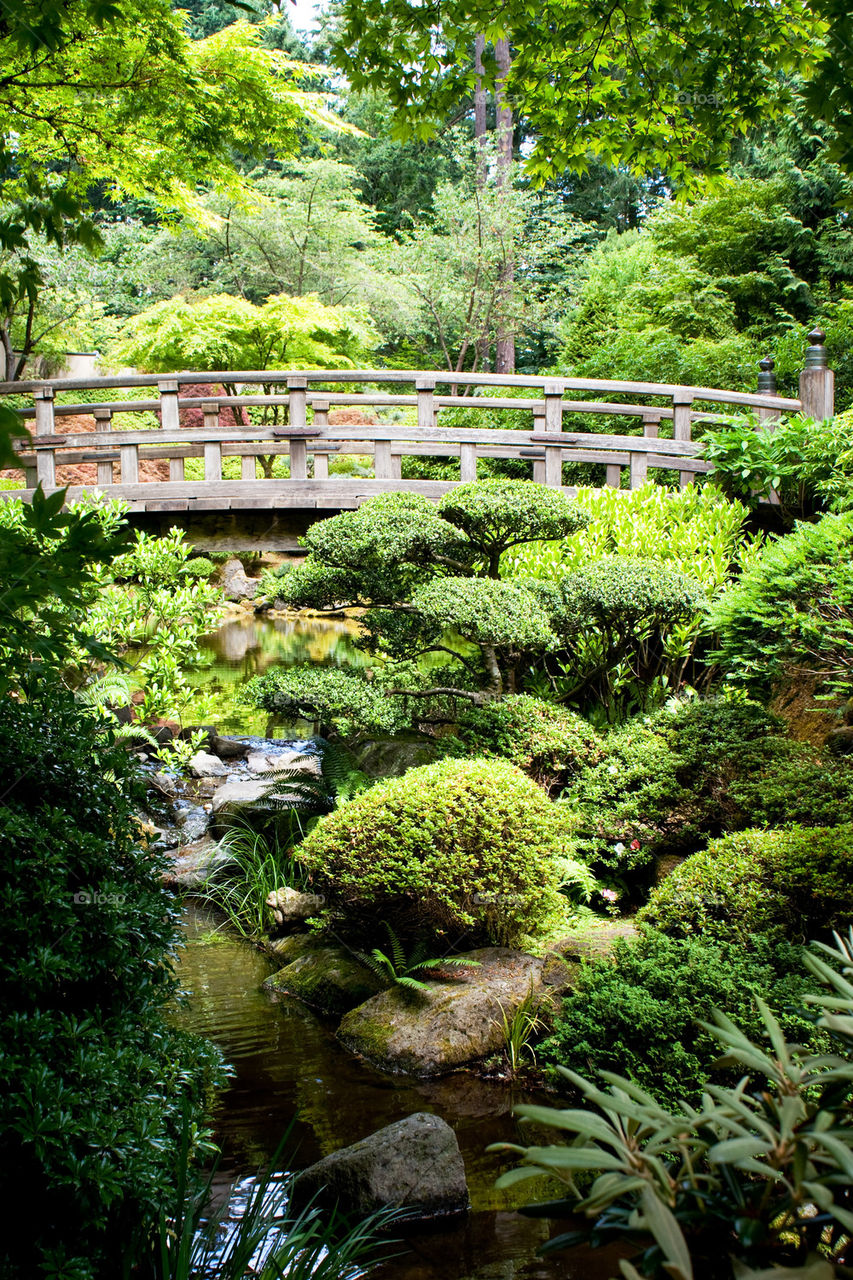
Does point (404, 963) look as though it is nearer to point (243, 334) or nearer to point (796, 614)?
point (796, 614)

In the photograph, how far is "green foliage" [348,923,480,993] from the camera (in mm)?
4398

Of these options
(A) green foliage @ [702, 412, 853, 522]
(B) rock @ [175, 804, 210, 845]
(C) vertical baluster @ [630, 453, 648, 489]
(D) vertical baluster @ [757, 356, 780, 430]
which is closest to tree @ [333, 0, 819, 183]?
(A) green foliage @ [702, 412, 853, 522]

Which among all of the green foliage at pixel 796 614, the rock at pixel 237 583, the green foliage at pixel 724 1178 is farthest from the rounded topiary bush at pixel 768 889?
the rock at pixel 237 583

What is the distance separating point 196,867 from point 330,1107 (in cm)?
275

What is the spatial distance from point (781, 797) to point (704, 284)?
1325 centimetres

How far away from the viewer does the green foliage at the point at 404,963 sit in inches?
173

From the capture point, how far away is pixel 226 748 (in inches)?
351

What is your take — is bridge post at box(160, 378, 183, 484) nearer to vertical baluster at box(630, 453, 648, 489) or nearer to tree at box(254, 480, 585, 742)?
tree at box(254, 480, 585, 742)

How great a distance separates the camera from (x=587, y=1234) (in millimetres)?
1126

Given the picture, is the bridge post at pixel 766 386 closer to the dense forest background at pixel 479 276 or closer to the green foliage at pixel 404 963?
the dense forest background at pixel 479 276

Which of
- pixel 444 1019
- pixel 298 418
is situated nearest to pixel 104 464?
pixel 298 418

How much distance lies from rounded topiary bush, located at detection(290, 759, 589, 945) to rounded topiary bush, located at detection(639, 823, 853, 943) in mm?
681

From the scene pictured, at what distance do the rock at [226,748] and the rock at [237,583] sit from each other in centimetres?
910

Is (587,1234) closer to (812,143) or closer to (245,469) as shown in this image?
(245,469)
